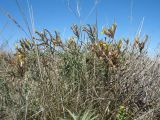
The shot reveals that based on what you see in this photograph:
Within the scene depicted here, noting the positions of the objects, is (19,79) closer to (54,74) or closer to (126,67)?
(54,74)

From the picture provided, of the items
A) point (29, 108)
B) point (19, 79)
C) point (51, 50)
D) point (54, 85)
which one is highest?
point (51, 50)

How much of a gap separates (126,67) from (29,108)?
0.81 metres

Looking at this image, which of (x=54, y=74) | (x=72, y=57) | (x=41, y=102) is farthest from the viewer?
(x=72, y=57)

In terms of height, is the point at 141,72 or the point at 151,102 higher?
the point at 141,72

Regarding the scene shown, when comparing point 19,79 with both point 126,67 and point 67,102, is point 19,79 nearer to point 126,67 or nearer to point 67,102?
point 67,102

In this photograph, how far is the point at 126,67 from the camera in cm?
221

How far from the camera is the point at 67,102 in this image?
6.20 feet

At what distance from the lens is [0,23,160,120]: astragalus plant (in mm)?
1839

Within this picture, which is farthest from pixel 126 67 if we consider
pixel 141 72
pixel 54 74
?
pixel 54 74

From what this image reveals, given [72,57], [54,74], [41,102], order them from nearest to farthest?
[41,102] < [54,74] < [72,57]

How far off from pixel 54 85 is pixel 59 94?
7 cm

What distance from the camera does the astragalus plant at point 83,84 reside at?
1839 millimetres

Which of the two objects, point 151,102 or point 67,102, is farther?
point 151,102

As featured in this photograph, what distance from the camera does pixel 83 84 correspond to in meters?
2.04
